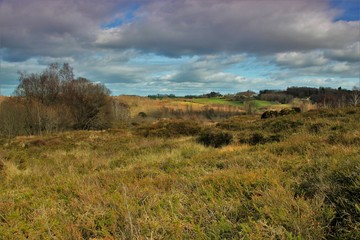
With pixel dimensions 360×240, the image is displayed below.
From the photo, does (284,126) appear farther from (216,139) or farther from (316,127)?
(216,139)

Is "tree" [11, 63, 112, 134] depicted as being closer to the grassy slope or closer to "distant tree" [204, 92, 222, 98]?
the grassy slope

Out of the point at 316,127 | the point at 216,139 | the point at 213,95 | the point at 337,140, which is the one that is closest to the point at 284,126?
the point at 316,127

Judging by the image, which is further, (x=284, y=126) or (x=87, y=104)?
(x=87, y=104)

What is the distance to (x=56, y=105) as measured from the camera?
48.2 meters

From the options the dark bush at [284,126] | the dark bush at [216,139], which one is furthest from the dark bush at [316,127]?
the dark bush at [216,139]

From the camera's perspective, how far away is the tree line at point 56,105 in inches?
1677

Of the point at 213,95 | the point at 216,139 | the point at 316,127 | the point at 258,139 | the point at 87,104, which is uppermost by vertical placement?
the point at 213,95

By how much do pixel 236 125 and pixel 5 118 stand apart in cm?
3161

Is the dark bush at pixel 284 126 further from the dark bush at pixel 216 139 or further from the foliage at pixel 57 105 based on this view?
the foliage at pixel 57 105

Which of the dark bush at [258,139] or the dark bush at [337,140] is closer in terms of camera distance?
the dark bush at [337,140]

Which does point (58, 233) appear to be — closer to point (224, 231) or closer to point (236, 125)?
point (224, 231)

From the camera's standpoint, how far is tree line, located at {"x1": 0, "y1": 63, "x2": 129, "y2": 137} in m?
42.6

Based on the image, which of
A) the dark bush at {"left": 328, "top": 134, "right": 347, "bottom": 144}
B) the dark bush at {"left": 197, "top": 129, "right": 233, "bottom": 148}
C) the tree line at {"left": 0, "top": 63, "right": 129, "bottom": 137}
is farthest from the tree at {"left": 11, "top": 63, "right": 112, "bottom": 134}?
the dark bush at {"left": 328, "top": 134, "right": 347, "bottom": 144}

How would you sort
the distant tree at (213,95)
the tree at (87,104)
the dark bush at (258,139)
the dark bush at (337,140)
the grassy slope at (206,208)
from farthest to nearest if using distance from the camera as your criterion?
the distant tree at (213,95) < the tree at (87,104) < the dark bush at (258,139) < the dark bush at (337,140) < the grassy slope at (206,208)
